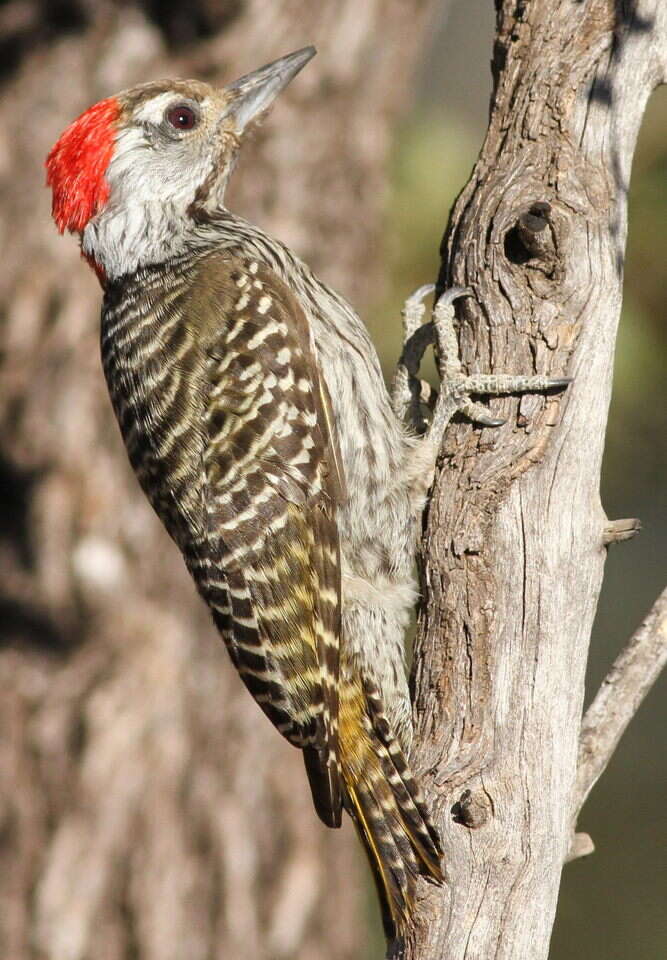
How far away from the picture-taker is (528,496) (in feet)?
11.2

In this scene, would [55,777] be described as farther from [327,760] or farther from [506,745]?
[506,745]

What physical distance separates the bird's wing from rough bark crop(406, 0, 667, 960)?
15.0 inches

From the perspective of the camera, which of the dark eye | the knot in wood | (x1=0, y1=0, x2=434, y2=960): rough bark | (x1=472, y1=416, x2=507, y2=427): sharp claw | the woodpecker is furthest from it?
(x1=0, y1=0, x2=434, y2=960): rough bark

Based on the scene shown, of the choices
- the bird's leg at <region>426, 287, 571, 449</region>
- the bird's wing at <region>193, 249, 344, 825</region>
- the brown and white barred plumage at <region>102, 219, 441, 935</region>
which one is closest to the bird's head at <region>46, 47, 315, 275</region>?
the brown and white barred plumage at <region>102, 219, 441, 935</region>

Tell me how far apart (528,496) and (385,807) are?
3.19 feet

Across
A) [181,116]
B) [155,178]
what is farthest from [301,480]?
[181,116]

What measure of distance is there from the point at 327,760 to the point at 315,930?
2965 millimetres

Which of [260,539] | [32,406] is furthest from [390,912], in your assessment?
[32,406]

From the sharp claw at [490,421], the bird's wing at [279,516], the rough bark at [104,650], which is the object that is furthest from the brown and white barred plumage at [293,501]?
the rough bark at [104,650]

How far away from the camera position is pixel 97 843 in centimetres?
588

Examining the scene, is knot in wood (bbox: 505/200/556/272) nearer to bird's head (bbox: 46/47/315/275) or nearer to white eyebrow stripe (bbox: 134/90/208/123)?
bird's head (bbox: 46/47/315/275)

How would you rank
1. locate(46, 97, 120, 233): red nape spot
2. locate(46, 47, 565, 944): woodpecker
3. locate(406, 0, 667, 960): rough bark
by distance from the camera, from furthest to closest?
locate(46, 97, 120, 233): red nape spot < locate(46, 47, 565, 944): woodpecker < locate(406, 0, 667, 960): rough bark

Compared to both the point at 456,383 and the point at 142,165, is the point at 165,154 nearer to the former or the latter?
the point at 142,165

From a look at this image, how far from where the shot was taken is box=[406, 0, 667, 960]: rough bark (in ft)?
10.8
